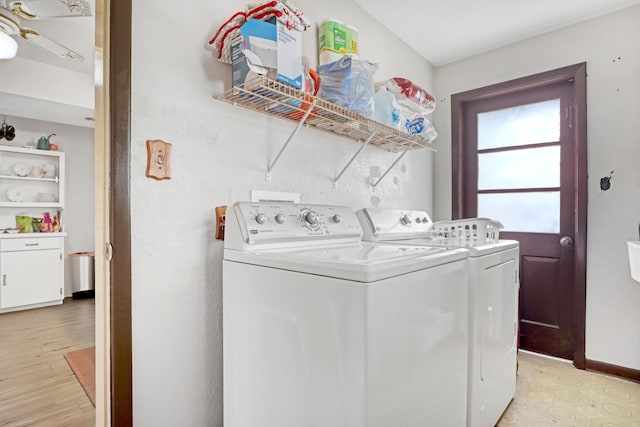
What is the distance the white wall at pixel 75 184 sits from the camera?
14.3ft

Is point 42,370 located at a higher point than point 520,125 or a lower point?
lower

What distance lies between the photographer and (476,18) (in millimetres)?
2275

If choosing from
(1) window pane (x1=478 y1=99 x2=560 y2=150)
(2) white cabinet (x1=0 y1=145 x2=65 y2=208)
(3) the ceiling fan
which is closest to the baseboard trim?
(1) window pane (x1=478 y1=99 x2=560 y2=150)

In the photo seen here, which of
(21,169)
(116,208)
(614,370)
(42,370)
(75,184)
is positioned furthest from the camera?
(75,184)

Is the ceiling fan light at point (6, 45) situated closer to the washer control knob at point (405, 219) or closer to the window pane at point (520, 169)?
the washer control knob at point (405, 219)

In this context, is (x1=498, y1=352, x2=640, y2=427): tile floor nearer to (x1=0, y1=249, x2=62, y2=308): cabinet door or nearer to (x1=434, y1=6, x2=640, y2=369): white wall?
(x1=434, y1=6, x2=640, y2=369): white wall

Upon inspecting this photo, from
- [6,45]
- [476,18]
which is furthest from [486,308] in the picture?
[6,45]

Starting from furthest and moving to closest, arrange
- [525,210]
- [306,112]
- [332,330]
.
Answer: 1. [525,210]
2. [306,112]
3. [332,330]

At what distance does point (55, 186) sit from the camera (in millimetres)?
4293

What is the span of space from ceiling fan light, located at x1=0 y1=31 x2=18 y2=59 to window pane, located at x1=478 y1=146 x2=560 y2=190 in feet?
11.4

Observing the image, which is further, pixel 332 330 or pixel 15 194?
pixel 15 194

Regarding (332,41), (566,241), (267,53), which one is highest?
(332,41)

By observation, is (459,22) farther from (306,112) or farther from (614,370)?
(614,370)

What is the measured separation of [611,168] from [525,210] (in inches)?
23.0
